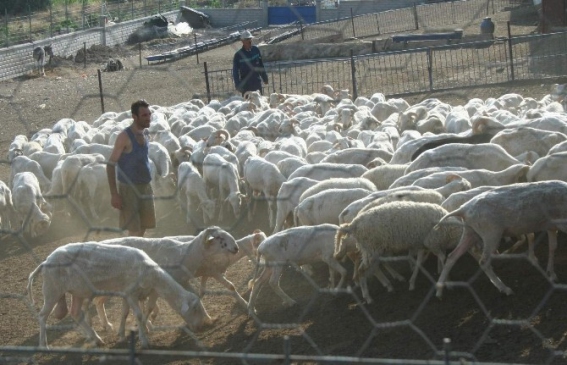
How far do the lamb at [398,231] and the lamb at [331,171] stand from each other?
1514mm

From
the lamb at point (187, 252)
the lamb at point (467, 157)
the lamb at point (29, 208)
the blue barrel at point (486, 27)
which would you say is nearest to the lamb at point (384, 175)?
the lamb at point (467, 157)

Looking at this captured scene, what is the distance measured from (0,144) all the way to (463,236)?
8.21m

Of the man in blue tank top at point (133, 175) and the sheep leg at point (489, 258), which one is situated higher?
the man in blue tank top at point (133, 175)

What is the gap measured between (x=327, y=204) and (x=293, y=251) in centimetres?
63

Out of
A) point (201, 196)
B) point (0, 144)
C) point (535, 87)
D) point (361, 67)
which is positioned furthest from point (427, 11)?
point (201, 196)

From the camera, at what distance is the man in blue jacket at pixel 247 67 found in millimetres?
12166

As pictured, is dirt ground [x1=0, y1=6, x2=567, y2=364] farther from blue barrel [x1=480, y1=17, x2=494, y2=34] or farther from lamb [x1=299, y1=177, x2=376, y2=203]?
blue barrel [x1=480, y1=17, x2=494, y2=34]

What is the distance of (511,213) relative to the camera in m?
4.90

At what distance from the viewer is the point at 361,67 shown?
16266 mm

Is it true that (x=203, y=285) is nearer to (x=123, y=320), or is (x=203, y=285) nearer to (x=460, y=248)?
(x=123, y=320)

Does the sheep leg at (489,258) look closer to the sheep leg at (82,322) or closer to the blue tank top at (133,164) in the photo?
the sheep leg at (82,322)

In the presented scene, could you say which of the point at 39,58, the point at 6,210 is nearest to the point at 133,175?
the point at 6,210

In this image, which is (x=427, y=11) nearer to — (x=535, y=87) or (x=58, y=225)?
(x=535, y=87)

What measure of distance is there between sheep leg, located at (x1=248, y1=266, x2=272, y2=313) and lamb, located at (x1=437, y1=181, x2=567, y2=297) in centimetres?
108
